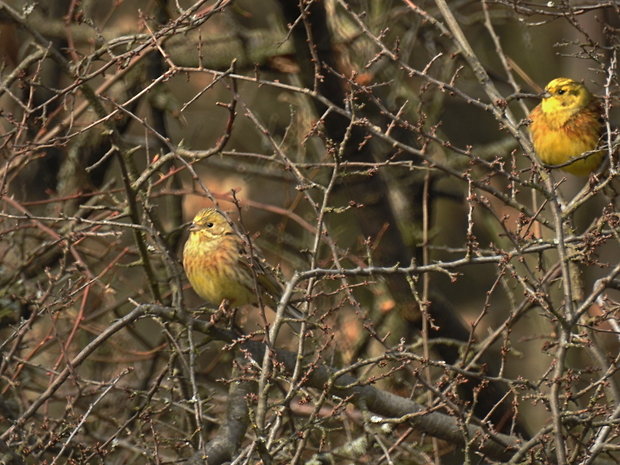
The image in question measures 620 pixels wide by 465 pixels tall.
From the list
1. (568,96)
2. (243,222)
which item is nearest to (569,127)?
(568,96)

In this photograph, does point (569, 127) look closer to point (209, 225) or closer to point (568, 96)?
point (568, 96)

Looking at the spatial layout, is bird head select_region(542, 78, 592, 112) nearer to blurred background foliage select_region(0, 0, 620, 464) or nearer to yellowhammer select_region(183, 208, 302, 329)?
blurred background foliage select_region(0, 0, 620, 464)

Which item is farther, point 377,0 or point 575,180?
point 575,180

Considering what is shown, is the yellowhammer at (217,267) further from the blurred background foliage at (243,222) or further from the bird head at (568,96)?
the bird head at (568,96)

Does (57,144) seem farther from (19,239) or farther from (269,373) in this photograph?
(19,239)

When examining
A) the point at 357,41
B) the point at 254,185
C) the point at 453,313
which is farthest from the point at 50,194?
the point at 254,185

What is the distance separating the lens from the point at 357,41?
25.6 ft

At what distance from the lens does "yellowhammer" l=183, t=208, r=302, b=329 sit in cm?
669

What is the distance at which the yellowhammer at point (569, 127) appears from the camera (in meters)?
7.39

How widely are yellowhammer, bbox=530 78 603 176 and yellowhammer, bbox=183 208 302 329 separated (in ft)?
7.10

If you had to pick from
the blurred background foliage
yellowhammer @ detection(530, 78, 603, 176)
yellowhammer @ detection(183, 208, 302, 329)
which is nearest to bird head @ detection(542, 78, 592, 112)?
yellowhammer @ detection(530, 78, 603, 176)

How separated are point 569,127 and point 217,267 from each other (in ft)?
8.33

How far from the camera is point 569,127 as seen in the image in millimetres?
7391

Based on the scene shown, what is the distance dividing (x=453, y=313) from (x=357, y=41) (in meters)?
2.02
